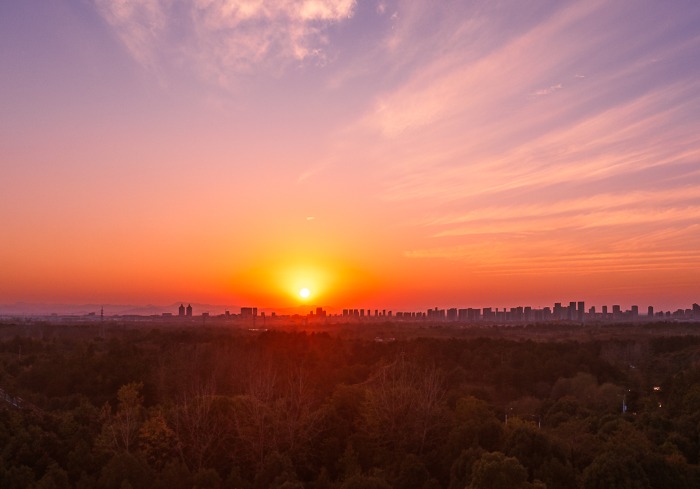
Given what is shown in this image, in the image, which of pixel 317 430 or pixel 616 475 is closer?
pixel 616 475

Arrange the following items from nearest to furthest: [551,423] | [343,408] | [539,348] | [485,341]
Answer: [343,408]
[551,423]
[539,348]
[485,341]

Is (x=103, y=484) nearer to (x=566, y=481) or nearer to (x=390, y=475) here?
(x=390, y=475)

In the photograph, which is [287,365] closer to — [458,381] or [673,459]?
[458,381]

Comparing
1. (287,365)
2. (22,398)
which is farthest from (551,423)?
(22,398)

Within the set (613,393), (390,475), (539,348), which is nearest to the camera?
(390,475)

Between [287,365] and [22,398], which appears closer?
[22,398]

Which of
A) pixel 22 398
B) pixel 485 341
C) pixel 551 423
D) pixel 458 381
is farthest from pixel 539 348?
pixel 22 398

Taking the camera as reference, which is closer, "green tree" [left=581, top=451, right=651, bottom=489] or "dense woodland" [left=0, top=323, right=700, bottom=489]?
"green tree" [left=581, top=451, right=651, bottom=489]

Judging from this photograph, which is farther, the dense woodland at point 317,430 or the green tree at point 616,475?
the dense woodland at point 317,430
